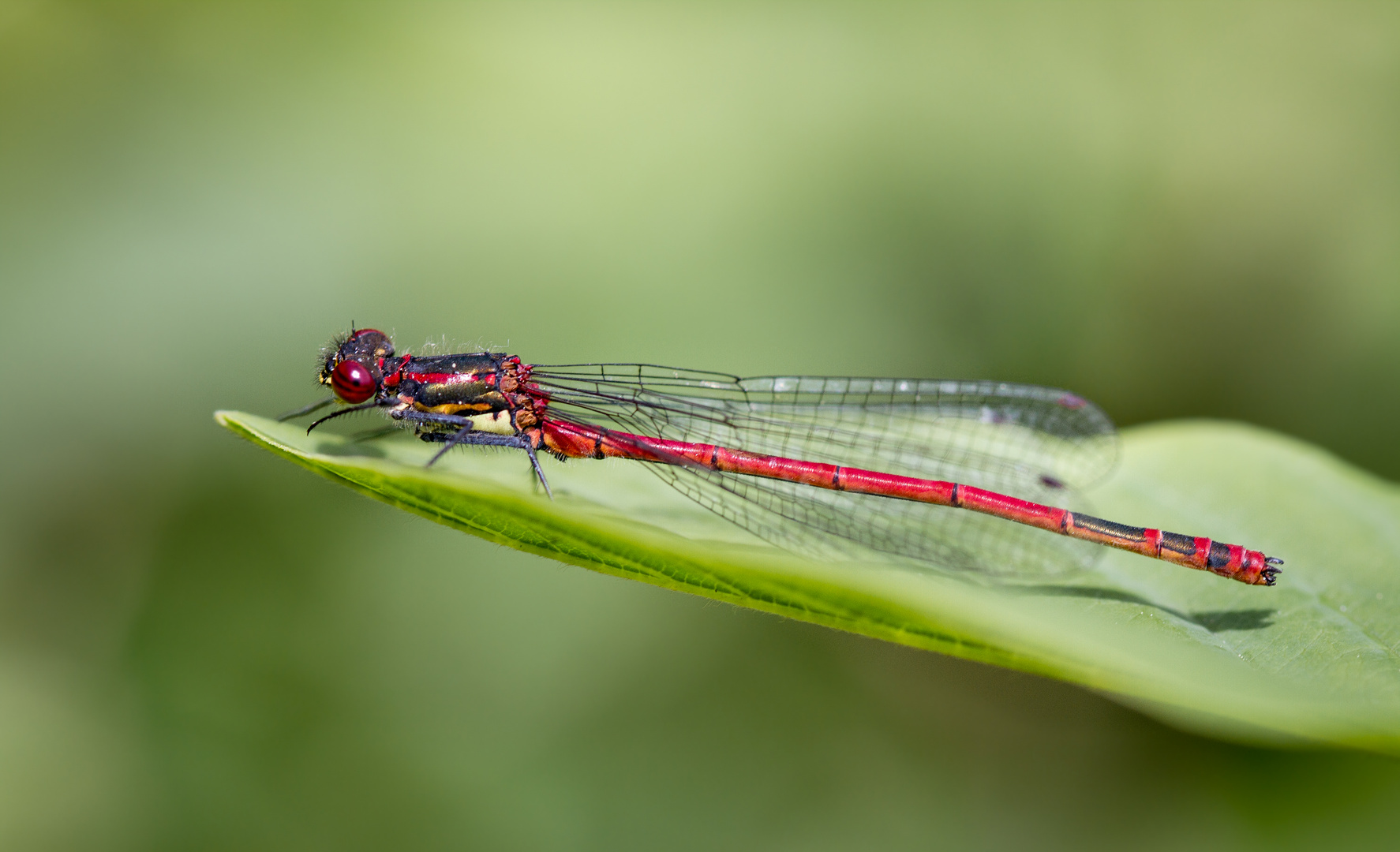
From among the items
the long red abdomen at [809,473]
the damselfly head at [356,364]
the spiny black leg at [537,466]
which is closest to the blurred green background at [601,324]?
the damselfly head at [356,364]

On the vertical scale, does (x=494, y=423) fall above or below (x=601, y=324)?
below

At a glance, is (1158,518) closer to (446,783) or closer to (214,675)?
(446,783)

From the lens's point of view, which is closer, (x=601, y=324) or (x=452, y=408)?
(x=452, y=408)

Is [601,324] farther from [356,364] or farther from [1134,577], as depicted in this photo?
[1134,577]

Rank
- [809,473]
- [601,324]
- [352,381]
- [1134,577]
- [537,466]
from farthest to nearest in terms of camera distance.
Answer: [601,324]
[809,473]
[352,381]
[537,466]
[1134,577]

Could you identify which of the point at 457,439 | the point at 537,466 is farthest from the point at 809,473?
the point at 457,439

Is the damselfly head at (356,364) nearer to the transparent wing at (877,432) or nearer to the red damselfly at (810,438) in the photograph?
the red damselfly at (810,438)

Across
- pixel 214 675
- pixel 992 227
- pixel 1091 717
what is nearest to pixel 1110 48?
pixel 992 227
